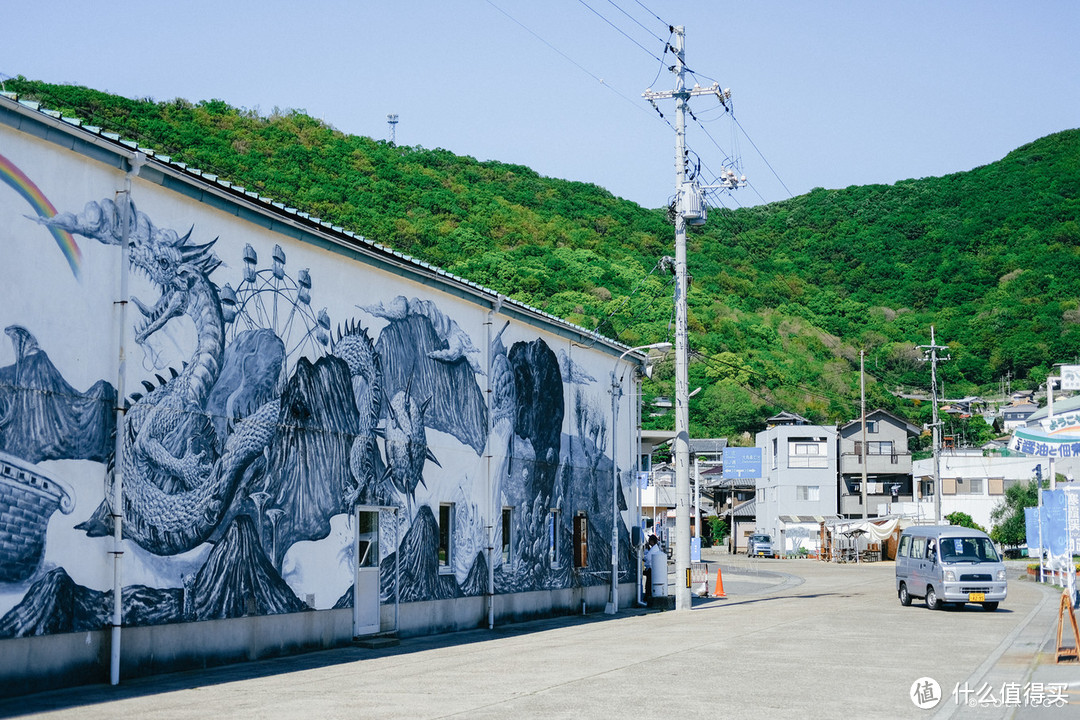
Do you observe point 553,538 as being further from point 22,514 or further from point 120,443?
point 22,514

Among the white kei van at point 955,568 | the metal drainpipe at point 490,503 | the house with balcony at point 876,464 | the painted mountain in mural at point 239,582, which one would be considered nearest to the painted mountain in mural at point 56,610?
the painted mountain in mural at point 239,582

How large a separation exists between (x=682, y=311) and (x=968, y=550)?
A: 993 centimetres

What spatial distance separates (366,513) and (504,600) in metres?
5.82

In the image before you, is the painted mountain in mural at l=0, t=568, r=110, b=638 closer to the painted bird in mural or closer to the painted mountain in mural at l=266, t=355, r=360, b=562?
the painted mountain in mural at l=266, t=355, r=360, b=562

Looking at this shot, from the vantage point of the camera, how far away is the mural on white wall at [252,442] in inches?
502

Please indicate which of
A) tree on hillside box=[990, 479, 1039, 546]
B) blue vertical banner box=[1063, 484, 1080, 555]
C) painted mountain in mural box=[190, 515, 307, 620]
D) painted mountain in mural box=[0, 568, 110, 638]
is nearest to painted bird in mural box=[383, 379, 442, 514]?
painted mountain in mural box=[190, 515, 307, 620]

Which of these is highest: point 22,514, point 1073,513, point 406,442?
point 406,442

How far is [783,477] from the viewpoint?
9094 cm

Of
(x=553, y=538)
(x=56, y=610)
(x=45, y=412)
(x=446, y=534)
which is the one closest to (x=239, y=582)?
(x=56, y=610)

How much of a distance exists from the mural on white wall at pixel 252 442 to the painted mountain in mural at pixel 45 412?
0.07 feet

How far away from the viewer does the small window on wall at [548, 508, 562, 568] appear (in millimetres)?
27172

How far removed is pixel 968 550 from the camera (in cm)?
2886

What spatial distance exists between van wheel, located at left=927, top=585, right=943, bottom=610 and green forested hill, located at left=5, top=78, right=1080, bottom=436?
22.7 meters

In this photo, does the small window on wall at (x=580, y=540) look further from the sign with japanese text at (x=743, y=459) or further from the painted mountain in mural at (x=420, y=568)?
the sign with japanese text at (x=743, y=459)
